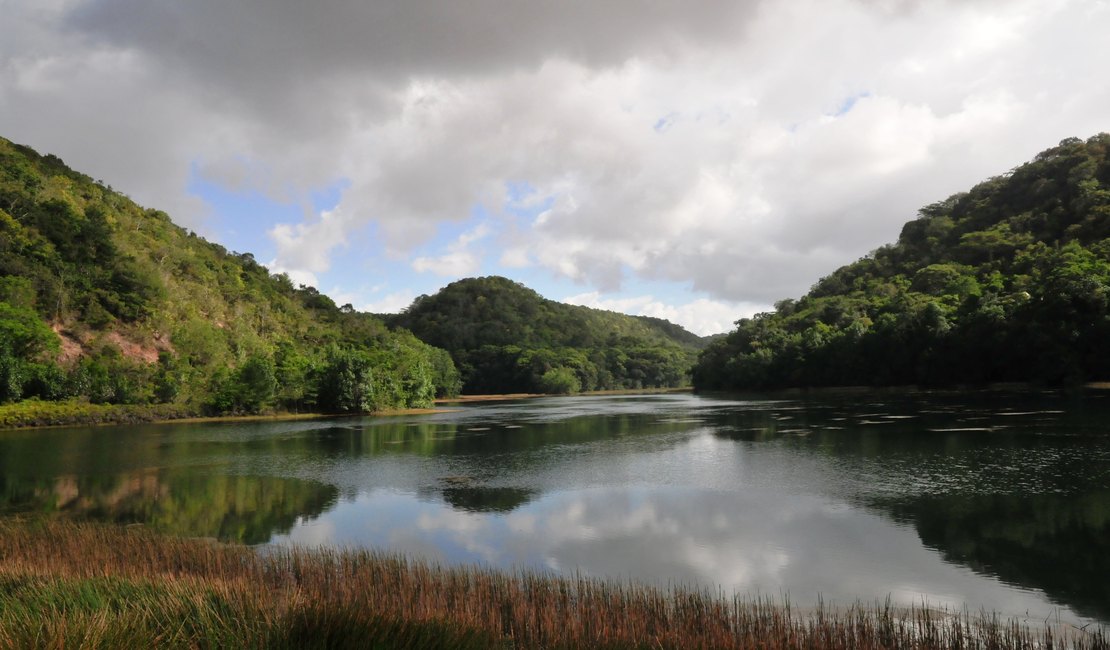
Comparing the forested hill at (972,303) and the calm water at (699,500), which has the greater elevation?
the forested hill at (972,303)

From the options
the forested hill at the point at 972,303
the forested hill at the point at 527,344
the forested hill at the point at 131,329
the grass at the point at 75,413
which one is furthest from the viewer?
the forested hill at the point at 527,344

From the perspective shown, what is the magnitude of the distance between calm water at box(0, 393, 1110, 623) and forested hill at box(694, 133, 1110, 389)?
22659 mm

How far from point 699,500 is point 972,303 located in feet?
210

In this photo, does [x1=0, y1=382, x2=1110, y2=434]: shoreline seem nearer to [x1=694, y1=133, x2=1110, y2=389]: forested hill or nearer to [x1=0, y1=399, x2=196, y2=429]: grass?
[x1=0, y1=399, x2=196, y2=429]: grass

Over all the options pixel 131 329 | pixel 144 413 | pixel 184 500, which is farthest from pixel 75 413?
pixel 184 500

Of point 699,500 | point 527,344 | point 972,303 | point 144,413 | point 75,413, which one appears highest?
point 527,344

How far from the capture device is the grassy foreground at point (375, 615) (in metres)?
6.51

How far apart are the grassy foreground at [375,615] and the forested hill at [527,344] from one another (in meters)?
136

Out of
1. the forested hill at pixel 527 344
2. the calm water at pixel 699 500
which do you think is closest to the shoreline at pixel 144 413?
the calm water at pixel 699 500

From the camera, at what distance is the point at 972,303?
71125 millimetres

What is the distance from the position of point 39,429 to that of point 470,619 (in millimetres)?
56166

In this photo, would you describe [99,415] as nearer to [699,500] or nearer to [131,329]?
[131,329]

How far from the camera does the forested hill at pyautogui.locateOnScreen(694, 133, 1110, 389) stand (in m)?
58.5

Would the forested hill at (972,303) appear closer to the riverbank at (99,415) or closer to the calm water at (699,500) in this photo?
the calm water at (699,500)
